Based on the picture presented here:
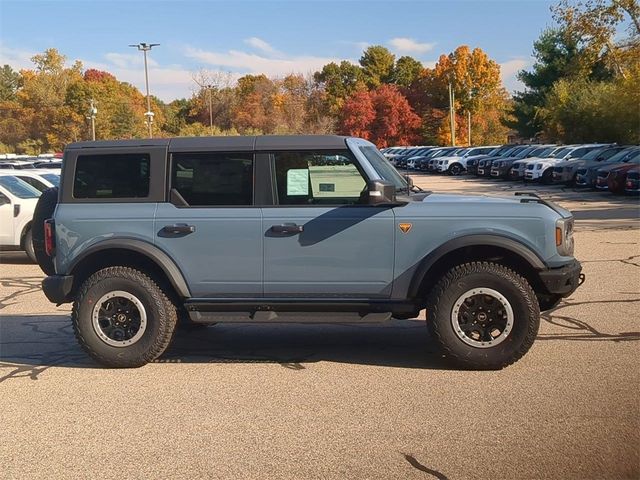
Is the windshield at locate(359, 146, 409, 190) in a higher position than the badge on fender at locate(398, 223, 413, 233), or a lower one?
higher

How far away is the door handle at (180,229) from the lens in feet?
19.8

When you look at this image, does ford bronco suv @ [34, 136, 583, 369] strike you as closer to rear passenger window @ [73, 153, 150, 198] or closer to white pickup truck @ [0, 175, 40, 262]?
rear passenger window @ [73, 153, 150, 198]

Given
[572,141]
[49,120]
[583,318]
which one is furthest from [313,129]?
[583,318]

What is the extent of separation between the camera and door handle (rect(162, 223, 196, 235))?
6.02m

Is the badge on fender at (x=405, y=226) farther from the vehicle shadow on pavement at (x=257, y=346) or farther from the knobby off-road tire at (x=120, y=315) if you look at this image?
the knobby off-road tire at (x=120, y=315)

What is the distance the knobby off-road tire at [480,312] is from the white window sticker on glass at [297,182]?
4.57ft

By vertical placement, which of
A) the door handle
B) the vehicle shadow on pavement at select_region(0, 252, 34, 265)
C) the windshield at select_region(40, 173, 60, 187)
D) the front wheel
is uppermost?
the front wheel

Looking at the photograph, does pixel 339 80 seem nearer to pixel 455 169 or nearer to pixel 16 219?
pixel 455 169

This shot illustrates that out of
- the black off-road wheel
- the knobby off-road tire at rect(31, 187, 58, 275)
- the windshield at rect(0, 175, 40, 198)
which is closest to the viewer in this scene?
the knobby off-road tire at rect(31, 187, 58, 275)

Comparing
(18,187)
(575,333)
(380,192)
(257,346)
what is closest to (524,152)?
(18,187)

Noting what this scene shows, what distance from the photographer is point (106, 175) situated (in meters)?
6.28

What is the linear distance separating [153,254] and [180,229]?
31cm

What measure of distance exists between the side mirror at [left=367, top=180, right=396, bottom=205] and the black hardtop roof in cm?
63

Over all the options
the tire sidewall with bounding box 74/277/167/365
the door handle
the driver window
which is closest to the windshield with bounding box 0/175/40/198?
the tire sidewall with bounding box 74/277/167/365
